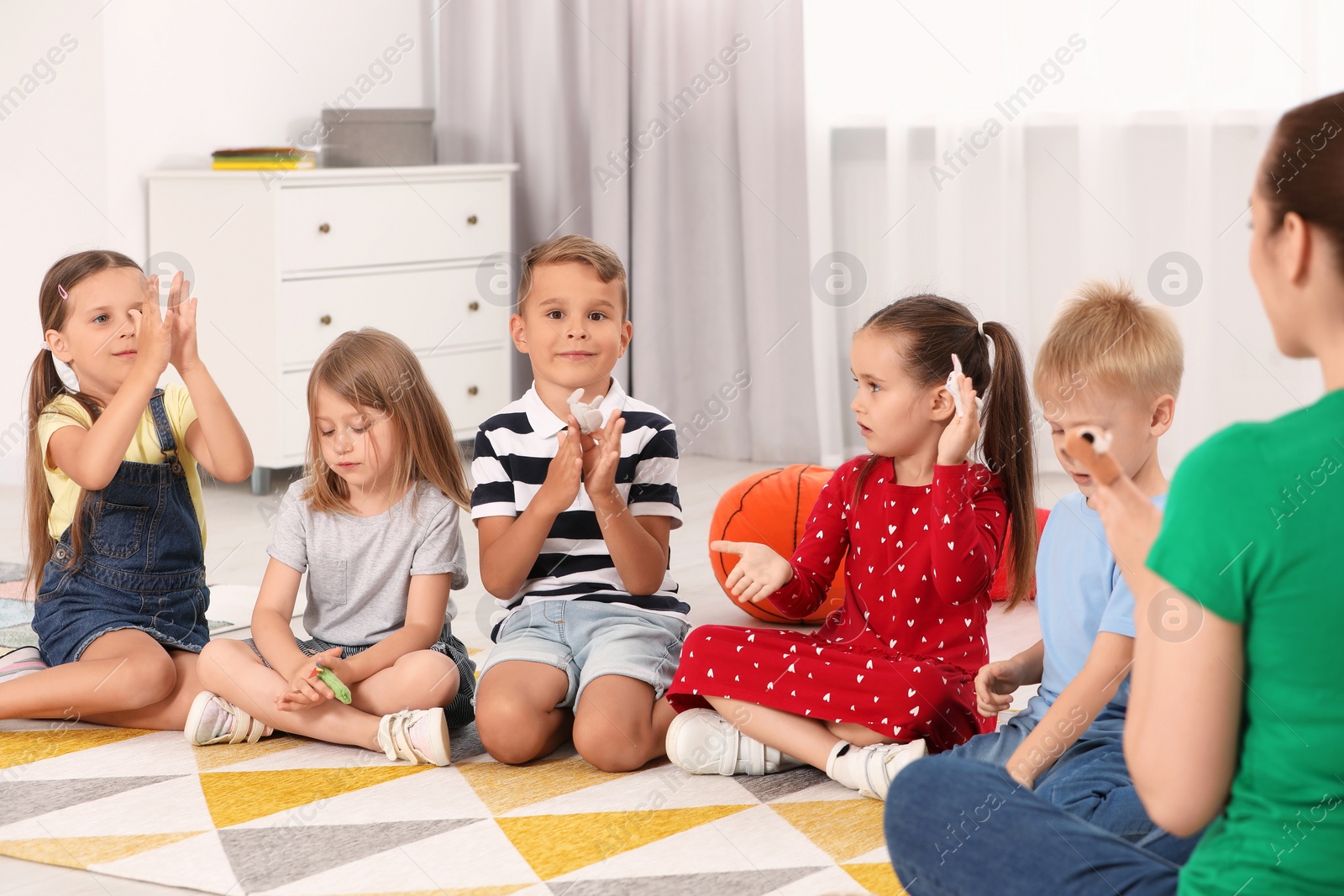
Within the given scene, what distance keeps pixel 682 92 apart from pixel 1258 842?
314 centimetres

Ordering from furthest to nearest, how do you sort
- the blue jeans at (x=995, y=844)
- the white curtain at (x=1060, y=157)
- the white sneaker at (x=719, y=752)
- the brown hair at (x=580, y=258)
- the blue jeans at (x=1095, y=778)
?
the white curtain at (x=1060, y=157) < the brown hair at (x=580, y=258) < the white sneaker at (x=719, y=752) < the blue jeans at (x=1095, y=778) < the blue jeans at (x=995, y=844)

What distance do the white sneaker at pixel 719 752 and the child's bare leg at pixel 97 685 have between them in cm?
64

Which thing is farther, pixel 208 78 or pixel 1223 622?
pixel 208 78

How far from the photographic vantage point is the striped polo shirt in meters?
1.66

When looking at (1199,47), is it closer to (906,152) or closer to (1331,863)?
(906,152)

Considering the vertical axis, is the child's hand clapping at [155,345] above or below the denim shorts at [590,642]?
above

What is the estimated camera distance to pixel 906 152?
131 inches

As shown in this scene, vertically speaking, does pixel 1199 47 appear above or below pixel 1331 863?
above

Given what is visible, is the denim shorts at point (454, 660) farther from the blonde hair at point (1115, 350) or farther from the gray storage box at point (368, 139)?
the gray storage box at point (368, 139)

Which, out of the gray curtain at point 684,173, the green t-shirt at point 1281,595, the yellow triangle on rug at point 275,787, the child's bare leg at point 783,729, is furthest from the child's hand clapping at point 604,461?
the gray curtain at point 684,173

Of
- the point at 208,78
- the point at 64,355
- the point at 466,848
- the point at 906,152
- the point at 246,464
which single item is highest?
the point at 208,78

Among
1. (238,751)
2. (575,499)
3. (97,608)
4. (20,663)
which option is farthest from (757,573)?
(20,663)

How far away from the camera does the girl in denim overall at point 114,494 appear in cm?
164

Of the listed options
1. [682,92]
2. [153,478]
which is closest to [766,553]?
[153,478]
